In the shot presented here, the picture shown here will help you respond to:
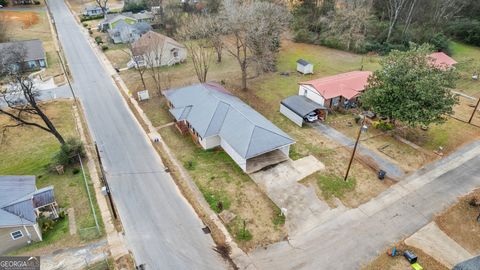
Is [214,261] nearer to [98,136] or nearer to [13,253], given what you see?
[13,253]

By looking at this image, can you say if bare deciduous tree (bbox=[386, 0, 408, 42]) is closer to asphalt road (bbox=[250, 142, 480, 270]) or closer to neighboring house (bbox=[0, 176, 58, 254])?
asphalt road (bbox=[250, 142, 480, 270])

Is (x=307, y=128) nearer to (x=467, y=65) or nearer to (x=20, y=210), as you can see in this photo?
(x=20, y=210)

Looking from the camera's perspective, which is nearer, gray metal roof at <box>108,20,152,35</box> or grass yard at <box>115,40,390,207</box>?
grass yard at <box>115,40,390,207</box>

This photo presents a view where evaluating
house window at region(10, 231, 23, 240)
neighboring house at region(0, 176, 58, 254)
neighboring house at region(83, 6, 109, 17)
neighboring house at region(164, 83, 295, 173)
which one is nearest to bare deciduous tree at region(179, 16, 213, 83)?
neighboring house at region(164, 83, 295, 173)

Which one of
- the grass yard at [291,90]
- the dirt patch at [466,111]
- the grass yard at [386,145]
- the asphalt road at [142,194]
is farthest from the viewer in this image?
the dirt patch at [466,111]

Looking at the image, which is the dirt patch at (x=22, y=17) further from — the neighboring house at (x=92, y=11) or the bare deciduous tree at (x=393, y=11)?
the bare deciduous tree at (x=393, y=11)

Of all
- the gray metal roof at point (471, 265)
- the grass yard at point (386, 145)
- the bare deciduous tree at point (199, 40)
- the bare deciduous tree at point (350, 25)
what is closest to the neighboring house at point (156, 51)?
the bare deciduous tree at point (199, 40)

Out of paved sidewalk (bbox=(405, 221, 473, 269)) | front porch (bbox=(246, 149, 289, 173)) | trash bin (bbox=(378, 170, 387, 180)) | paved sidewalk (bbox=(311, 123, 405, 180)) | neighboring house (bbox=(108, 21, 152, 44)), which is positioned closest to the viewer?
paved sidewalk (bbox=(405, 221, 473, 269))

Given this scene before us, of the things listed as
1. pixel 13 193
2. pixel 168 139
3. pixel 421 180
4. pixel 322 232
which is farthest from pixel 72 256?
pixel 421 180
